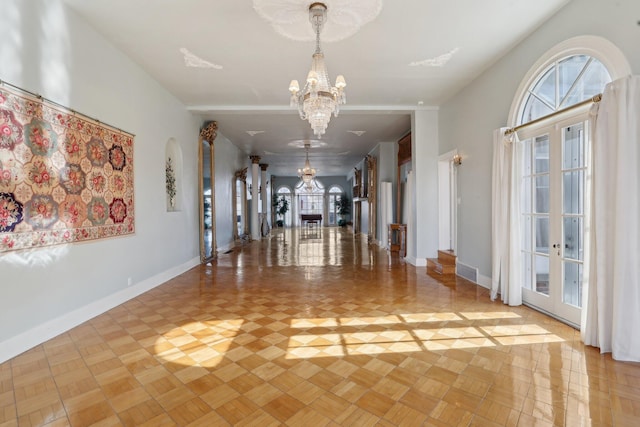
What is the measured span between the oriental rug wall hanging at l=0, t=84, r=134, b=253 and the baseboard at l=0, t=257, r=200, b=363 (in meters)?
0.77

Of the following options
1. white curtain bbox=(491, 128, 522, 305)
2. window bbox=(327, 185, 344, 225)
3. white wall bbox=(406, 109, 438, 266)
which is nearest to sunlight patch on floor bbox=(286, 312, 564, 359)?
white curtain bbox=(491, 128, 522, 305)

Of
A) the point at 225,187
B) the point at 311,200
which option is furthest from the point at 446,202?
the point at 311,200

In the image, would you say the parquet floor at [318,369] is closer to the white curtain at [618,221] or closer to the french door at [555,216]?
the white curtain at [618,221]

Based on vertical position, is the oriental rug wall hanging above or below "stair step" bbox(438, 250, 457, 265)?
above

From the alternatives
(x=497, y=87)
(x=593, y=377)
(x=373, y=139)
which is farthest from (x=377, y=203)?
(x=593, y=377)

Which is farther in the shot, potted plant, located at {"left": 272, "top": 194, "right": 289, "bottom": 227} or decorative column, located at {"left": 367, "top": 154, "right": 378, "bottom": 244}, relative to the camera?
potted plant, located at {"left": 272, "top": 194, "right": 289, "bottom": 227}

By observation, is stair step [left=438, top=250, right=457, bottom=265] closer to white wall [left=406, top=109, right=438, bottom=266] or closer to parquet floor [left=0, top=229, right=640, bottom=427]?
white wall [left=406, top=109, right=438, bottom=266]

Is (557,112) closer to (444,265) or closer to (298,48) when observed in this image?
(298,48)

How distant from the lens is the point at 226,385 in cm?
222

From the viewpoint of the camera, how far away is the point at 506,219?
4.04m

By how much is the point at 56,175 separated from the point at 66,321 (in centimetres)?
150

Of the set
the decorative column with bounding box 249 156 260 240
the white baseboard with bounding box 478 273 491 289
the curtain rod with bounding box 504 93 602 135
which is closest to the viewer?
the curtain rod with bounding box 504 93 602 135

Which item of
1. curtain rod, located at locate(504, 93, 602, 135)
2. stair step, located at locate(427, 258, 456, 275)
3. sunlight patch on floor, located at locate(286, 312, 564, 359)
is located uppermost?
curtain rod, located at locate(504, 93, 602, 135)

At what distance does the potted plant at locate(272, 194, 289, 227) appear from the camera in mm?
20734
